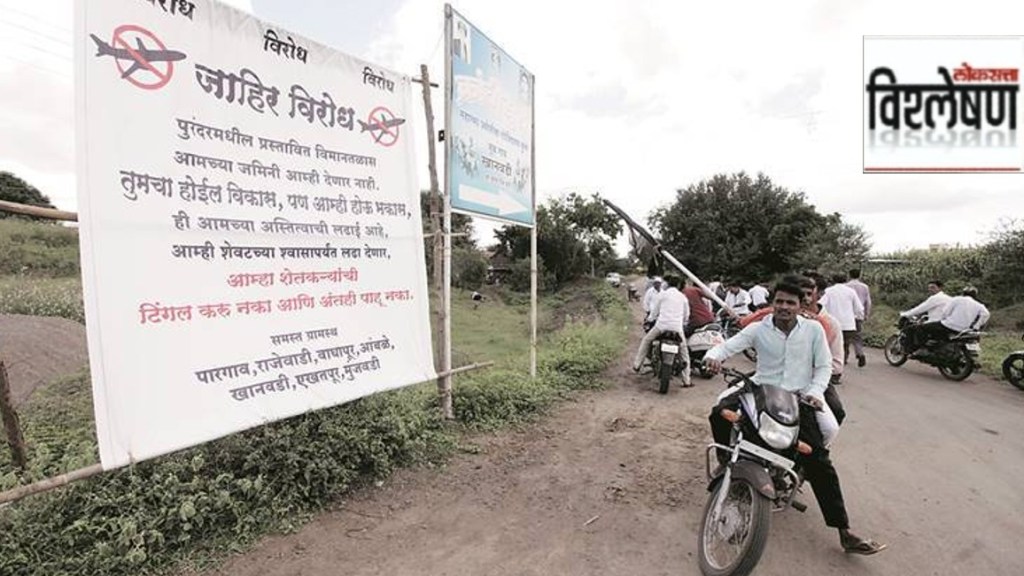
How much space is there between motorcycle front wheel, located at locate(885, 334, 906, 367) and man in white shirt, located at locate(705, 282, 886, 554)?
714 cm

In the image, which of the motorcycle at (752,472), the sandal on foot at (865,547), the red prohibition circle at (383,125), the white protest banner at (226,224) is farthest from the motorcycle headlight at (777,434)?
the red prohibition circle at (383,125)

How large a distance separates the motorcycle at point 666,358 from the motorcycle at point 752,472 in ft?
11.4

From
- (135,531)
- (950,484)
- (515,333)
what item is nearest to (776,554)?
(950,484)

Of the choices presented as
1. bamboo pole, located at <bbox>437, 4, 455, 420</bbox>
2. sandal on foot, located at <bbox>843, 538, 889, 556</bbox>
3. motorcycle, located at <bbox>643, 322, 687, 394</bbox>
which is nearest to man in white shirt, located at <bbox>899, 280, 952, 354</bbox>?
motorcycle, located at <bbox>643, 322, 687, 394</bbox>

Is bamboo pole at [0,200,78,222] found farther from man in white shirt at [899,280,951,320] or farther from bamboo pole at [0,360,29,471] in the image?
man in white shirt at [899,280,951,320]

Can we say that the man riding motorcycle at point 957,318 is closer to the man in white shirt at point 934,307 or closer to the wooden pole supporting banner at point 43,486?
the man in white shirt at point 934,307

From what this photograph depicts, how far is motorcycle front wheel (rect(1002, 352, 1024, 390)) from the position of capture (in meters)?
7.08

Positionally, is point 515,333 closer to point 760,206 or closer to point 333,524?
point 333,524

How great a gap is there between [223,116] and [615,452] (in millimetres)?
3828

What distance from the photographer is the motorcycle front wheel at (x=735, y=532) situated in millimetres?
2479

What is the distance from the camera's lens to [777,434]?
2.76 m

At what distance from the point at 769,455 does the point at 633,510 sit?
103 cm

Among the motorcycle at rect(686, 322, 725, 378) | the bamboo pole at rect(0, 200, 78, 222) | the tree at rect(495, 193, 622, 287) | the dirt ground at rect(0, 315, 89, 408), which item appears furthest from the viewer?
the tree at rect(495, 193, 622, 287)

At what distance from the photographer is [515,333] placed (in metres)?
16.6
